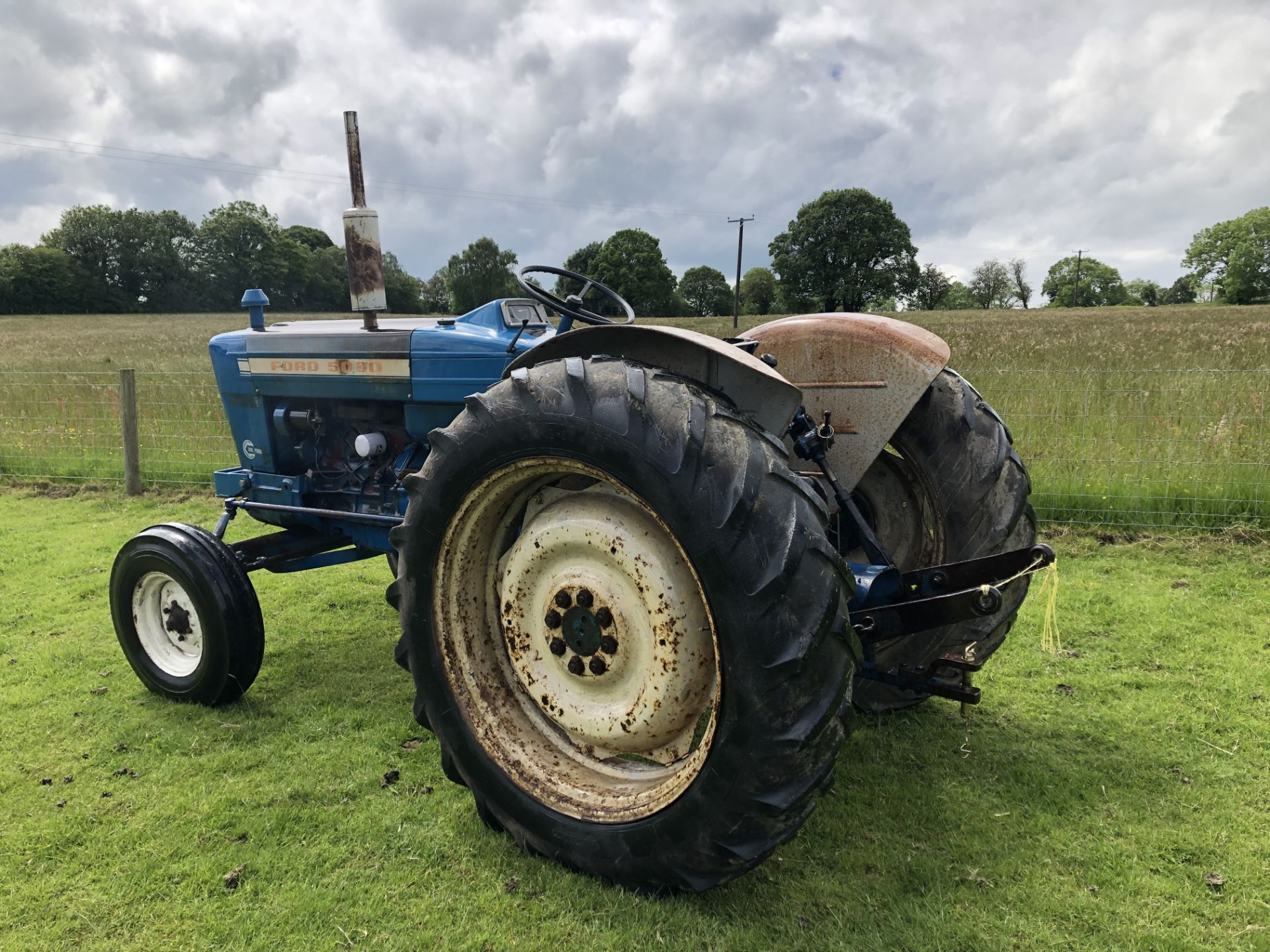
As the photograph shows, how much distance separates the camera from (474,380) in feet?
9.70

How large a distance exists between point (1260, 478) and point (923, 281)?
174 feet

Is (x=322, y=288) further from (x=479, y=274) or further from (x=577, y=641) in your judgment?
(x=577, y=641)

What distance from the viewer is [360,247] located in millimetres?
3135

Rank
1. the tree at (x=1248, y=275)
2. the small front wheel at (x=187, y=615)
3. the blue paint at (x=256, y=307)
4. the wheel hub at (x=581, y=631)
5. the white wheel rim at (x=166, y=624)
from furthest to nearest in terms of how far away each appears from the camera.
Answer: the tree at (x=1248, y=275)
the blue paint at (x=256, y=307)
the white wheel rim at (x=166, y=624)
the small front wheel at (x=187, y=615)
the wheel hub at (x=581, y=631)

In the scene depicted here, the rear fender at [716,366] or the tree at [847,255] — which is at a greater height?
the tree at [847,255]

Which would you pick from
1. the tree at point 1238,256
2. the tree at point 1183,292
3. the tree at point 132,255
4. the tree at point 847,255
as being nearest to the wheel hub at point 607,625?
the tree at point 847,255

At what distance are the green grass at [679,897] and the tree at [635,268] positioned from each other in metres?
31.8

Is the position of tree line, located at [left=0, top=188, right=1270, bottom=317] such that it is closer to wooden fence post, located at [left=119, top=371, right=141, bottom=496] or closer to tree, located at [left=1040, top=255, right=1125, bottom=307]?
tree, located at [left=1040, top=255, right=1125, bottom=307]

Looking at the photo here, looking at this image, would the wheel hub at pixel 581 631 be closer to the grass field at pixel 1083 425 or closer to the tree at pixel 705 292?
the grass field at pixel 1083 425

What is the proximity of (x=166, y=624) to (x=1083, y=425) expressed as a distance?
5451mm

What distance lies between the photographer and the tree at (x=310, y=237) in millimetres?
53312

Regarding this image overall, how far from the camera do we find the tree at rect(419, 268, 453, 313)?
4031 centimetres

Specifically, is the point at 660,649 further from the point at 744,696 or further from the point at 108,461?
the point at 108,461

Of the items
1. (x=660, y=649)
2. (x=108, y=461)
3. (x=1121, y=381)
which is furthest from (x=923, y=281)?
(x=660, y=649)
